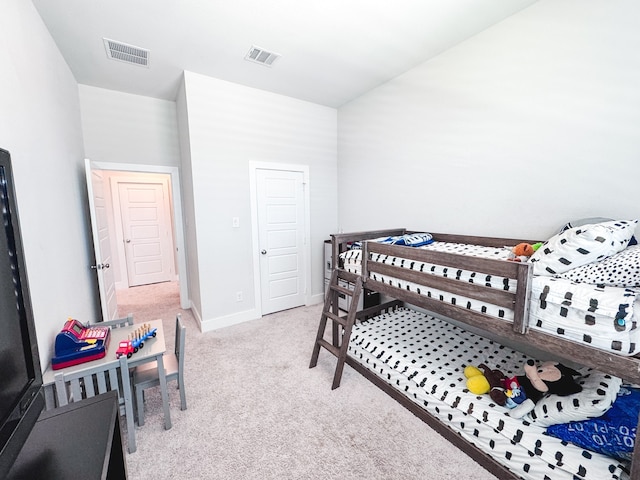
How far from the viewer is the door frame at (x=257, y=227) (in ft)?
11.0

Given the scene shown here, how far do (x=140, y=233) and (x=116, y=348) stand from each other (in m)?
4.00

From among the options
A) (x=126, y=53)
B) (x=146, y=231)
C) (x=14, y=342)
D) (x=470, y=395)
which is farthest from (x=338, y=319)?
(x=146, y=231)

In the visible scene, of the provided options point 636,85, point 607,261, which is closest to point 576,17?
point 636,85

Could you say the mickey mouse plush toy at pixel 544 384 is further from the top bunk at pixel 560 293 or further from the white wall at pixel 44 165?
the white wall at pixel 44 165

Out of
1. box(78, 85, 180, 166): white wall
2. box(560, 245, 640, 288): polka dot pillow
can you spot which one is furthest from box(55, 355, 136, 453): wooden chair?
box(78, 85, 180, 166): white wall

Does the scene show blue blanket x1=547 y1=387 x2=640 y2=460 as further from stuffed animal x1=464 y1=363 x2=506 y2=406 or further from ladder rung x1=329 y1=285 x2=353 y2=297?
ladder rung x1=329 y1=285 x2=353 y2=297

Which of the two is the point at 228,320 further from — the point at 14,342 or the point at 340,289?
the point at 14,342

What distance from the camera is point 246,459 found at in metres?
1.55

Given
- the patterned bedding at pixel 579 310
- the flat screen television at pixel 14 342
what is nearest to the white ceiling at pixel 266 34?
the flat screen television at pixel 14 342

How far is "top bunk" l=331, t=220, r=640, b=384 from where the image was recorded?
42.7 inches

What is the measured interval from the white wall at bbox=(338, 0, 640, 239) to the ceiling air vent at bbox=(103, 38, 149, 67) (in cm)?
249

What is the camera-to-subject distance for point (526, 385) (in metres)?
1.65

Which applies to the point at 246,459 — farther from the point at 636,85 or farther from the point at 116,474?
the point at 636,85

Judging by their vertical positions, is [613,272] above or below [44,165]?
below
